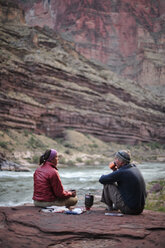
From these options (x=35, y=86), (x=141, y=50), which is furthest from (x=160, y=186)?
(x=141, y=50)

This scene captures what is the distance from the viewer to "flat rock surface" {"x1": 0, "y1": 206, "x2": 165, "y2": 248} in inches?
108

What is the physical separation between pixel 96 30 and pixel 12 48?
63.4 meters

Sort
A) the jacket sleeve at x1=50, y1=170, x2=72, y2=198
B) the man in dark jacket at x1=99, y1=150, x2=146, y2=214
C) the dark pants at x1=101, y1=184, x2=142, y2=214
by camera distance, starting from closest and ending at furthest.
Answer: the man in dark jacket at x1=99, y1=150, x2=146, y2=214
the dark pants at x1=101, y1=184, x2=142, y2=214
the jacket sleeve at x1=50, y1=170, x2=72, y2=198

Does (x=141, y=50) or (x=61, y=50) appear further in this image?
(x=141, y=50)

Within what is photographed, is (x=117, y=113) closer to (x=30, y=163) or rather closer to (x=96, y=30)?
(x=30, y=163)

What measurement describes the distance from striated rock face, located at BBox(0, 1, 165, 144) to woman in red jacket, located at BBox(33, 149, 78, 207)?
1042 inches

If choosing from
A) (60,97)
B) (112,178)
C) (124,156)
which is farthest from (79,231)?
(60,97)

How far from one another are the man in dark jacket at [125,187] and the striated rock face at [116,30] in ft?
270

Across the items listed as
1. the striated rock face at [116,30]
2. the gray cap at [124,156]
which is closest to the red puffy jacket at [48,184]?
the gray cap at [124,156]

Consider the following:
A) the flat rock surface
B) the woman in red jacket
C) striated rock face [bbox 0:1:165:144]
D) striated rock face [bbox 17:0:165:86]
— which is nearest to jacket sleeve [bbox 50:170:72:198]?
the woman in red jacket

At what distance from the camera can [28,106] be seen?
3312 centimetres

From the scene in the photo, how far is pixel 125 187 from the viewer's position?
12.7ft

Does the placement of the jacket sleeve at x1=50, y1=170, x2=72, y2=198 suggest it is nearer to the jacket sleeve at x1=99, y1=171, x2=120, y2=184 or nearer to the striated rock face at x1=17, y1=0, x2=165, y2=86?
the jacket sleeve at x1=99, y1=171, x2=120, y2=184

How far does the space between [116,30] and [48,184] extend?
337 feet
